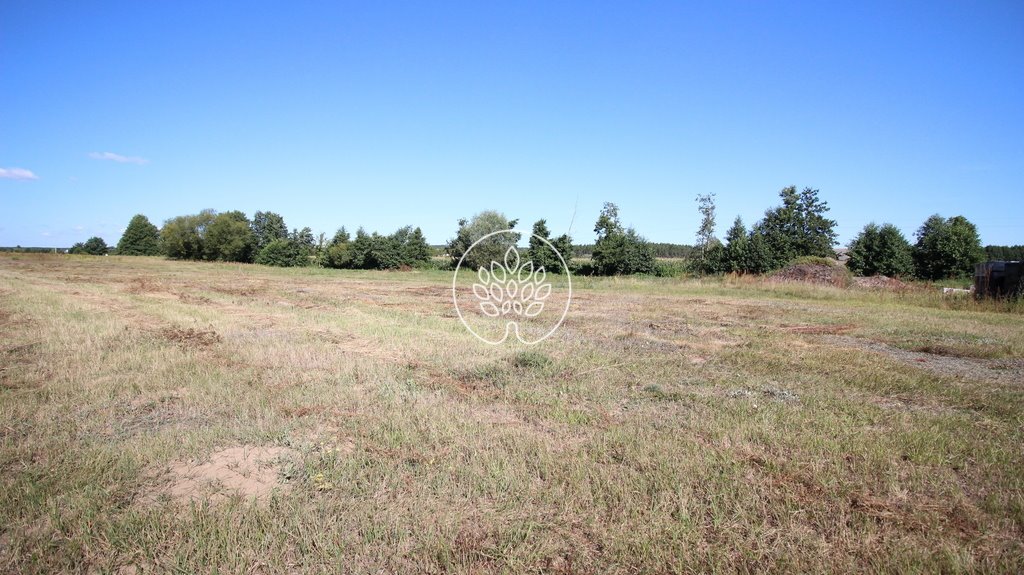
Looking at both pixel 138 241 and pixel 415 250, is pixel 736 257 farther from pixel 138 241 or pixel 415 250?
pixel 138 241

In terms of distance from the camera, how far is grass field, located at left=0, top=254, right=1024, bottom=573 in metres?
3.07

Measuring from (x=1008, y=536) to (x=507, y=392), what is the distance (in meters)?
4.75

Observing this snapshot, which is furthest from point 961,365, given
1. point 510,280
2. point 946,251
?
point 946,251

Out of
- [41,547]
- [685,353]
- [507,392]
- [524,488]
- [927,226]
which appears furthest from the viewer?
[927,226]

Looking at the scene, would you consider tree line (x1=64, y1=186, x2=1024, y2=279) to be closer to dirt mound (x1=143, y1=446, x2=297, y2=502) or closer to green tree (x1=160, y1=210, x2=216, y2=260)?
green tree (x1=160, y1=210, x2=216, y2=260)

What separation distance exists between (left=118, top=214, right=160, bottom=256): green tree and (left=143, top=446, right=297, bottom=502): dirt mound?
335 feet

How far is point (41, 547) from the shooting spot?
9.95 ft

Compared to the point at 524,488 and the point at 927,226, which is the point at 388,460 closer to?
the point at 524,488

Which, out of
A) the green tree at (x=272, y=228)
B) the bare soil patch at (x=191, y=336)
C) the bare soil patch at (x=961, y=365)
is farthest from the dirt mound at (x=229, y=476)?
the green tree at (x=272, y=228)

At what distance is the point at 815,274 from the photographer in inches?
1206

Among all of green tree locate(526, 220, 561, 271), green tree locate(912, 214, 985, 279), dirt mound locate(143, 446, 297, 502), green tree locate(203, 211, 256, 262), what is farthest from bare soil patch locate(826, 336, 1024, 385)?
green tree locate(203, 211, 256, 262)

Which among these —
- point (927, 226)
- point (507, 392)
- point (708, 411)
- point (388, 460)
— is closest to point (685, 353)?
point (708, 411)

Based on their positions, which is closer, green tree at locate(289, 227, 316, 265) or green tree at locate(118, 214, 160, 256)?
green tree at locate(289, 227, 316, 265)

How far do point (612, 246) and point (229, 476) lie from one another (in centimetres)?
4490
